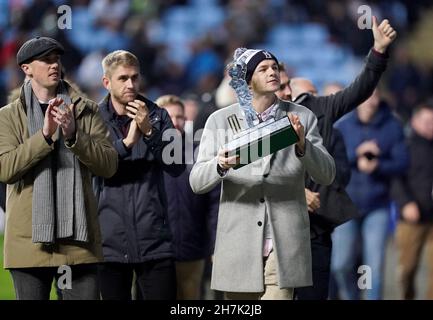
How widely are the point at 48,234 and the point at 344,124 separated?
5266mm

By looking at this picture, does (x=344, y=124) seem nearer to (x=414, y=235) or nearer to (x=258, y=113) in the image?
(x=414, y=235)

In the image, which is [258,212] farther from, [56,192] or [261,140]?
Answer: [56,192]

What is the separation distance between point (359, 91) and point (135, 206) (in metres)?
1.73

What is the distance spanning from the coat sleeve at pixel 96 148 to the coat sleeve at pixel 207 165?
0.46 metres

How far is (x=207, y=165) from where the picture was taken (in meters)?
7.77

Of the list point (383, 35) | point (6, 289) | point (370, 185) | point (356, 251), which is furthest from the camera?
point (6, 289)

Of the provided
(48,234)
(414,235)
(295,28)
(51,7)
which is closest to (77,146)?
(48,234)

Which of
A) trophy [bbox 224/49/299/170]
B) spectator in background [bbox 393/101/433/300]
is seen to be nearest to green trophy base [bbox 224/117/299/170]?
trophy [bbox 224/49/299/170]

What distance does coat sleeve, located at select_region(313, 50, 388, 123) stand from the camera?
29.7 ft

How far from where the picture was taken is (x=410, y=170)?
1275 centimetres

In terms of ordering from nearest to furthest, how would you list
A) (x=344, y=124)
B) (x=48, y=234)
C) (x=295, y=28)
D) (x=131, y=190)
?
1. (x=48, y=234)
2. (x=131, y=190)
3. (x=344, y=124)
4. (x=295, y=28)

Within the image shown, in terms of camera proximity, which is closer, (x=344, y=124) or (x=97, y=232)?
(x=97, y=232)

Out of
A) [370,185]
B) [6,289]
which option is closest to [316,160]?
[370,185]

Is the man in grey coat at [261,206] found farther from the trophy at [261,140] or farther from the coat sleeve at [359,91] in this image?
the coat sleeve at [359,91]
